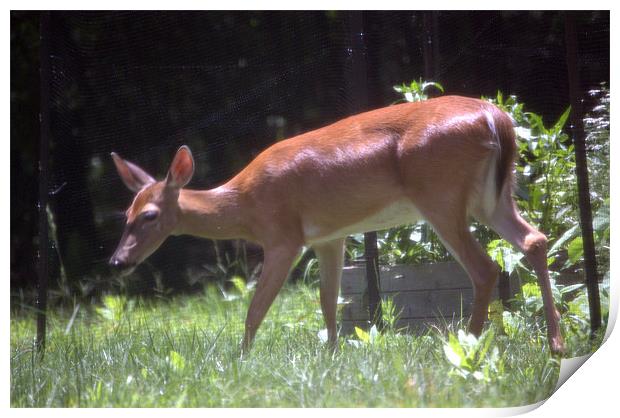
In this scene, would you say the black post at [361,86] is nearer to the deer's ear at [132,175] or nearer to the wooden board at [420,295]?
the wooden board at [420,295]

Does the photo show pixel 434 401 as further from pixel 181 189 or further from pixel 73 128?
pixel 73 128

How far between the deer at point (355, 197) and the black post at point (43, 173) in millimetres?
533

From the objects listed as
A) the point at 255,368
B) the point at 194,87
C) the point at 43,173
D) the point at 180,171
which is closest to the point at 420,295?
the point at 180,171

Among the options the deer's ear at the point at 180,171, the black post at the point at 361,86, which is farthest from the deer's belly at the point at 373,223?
the deer's ear at the point at 180,171

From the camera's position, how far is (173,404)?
4.04 m

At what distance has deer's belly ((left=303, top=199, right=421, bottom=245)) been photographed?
17.2ft

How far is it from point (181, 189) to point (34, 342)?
4.15 ft

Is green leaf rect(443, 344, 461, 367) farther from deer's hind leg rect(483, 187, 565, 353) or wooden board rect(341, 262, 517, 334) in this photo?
wooden board rect(341, 262, 517, 334)

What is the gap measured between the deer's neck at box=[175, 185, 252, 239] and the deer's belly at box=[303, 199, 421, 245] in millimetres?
397

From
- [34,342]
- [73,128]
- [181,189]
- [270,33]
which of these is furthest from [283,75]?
[34,342]

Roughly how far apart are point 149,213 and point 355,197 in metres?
1.17

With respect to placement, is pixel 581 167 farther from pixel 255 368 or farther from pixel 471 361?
pixel 255 368
